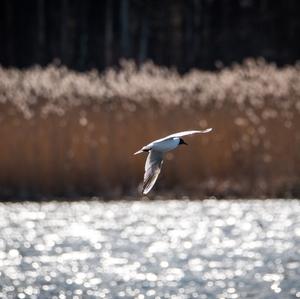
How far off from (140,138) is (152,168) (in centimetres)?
663

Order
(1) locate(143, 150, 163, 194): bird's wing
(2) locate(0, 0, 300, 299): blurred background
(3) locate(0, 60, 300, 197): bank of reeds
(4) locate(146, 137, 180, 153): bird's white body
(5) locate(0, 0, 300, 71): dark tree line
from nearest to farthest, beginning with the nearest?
(1) locate(143, 150, 163, 194): bird's wing, (4) locate(146, 137, 180, 153): bird's white body, (2) locate(0, 0, 300, 299): blurred background, (3) locate(0, 60, 300, 197): bank of reeds, (5) locate(0, 0, 300, 71): dark tree line

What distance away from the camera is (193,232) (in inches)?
593

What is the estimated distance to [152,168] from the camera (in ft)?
28.9

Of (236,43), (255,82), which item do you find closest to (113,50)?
(236,43)

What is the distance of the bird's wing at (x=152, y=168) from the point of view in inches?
340

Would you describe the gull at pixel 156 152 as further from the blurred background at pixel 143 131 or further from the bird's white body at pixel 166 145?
the blurred background at pixel 143 131

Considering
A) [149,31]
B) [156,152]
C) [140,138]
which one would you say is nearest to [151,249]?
[140,138]

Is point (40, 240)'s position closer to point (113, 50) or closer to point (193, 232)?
point (193, 232)

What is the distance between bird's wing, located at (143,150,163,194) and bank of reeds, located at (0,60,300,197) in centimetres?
603

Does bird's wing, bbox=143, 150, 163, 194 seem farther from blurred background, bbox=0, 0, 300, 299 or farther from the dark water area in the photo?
blurred background, bbox=0, 0, 300, 299

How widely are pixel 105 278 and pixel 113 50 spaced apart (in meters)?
14.9

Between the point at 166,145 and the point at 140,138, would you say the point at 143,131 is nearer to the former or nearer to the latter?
the point at 140,138

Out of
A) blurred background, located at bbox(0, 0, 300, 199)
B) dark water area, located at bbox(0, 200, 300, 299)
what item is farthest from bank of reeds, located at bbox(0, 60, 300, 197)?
dark water area, located at bbox(0, 200, 300, 299)

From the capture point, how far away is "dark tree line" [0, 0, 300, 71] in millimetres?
27516
